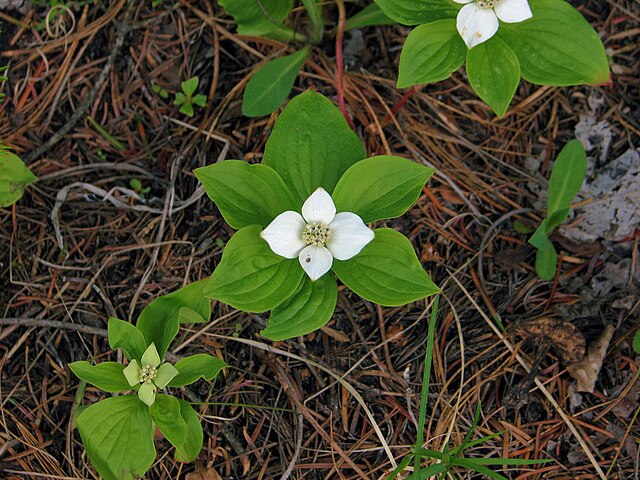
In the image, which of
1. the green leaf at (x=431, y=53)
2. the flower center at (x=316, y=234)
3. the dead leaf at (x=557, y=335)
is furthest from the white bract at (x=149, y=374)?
the dead leaf at (x=557, y=335)

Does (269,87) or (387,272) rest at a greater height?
(269,87)

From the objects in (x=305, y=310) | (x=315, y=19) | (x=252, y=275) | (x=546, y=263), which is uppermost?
(x=315, y=19)

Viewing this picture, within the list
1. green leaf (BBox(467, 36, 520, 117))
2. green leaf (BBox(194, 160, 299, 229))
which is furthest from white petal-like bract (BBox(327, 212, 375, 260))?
green leaf (BBox(467, 36, 520, 117))

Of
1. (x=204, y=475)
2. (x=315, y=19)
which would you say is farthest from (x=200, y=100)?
(x=204, y=475)

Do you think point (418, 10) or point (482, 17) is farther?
point (418, 10)

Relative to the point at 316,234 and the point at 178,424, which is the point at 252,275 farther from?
the point at 178,424

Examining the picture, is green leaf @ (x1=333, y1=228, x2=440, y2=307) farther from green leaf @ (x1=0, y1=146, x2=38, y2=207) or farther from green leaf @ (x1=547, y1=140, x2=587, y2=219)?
green leaf @ (x1=0, y1=146, x2=38, y2=207)

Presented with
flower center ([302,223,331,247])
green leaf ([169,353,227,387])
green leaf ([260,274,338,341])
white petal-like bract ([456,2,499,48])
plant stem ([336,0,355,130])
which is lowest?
green leaf ([169,353,227,387])
